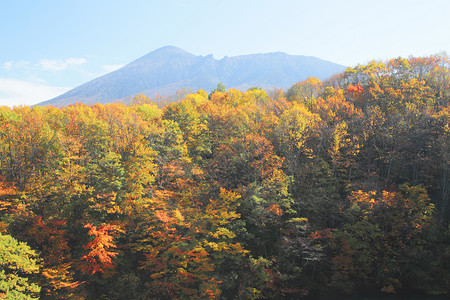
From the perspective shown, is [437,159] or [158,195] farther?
[437,159]

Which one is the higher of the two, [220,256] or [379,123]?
[379,123]

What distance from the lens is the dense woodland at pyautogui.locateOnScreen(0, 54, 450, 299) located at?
24.8 meters

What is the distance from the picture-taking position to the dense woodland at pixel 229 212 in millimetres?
24844

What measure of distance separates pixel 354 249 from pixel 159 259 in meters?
19.8

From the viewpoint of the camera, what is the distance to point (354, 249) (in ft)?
86.9

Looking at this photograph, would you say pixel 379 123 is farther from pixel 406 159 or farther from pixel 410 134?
pixel 406 159

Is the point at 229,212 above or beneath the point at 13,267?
above

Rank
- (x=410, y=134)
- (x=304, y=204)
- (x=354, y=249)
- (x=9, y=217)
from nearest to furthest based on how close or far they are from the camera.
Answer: (x=9, y=217) → (x=354, y=249) → (x=304, y=204) → (x=410, y=134)

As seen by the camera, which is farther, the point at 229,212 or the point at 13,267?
the point at 229,212

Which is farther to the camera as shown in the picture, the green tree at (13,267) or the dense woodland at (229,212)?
the dense woodland at (229,212)

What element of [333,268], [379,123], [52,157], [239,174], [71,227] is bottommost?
[333,268]

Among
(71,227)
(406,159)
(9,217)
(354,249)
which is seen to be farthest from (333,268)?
(9,217)

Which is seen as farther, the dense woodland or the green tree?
the dense woodland

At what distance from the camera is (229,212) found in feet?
87.4
